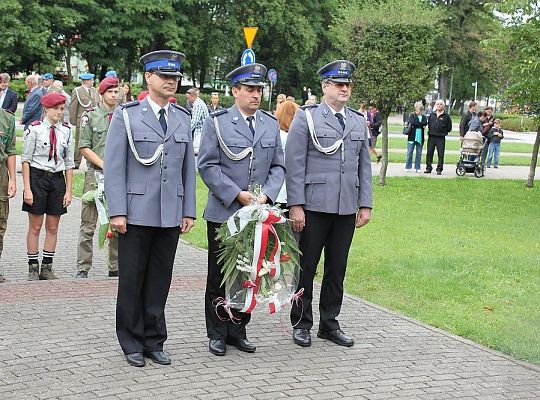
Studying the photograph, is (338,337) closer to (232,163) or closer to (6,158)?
(232,163)

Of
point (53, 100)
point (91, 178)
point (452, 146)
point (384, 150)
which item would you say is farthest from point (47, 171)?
point (452, 146)

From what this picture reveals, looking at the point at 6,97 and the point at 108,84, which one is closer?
the point at 108,84

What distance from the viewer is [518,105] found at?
59.7 feet

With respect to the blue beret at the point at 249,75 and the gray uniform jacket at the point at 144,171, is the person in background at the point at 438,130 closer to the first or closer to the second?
the blue beret at the point at 249,75

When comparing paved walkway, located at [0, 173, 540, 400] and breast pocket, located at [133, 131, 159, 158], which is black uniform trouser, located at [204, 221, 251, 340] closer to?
paved walkway, located at [0, 173, 540, 400]

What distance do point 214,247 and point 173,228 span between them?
404mm

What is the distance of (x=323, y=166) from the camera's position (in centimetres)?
720

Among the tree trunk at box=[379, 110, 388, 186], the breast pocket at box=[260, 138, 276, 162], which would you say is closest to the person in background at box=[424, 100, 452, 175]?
the tree trunk at box=[379, 110, 388, 186]

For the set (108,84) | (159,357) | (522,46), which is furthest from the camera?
(522,46)

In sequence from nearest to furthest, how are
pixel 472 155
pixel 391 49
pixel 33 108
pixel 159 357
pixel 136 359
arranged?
1. pixel 136 359
2. pixel 159 357
3. pixel 33 108
4. pixel 391 49
5. pixel 472 155

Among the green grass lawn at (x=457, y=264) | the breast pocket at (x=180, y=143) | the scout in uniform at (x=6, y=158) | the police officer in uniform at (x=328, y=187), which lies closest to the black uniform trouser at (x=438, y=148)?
the green grass lawn at (x=457, y=264)

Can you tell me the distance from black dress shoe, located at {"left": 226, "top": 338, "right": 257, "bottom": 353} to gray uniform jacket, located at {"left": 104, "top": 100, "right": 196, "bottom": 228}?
1061mm

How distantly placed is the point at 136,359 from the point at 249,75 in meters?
2.21

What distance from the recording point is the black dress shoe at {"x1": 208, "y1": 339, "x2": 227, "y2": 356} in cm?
676
